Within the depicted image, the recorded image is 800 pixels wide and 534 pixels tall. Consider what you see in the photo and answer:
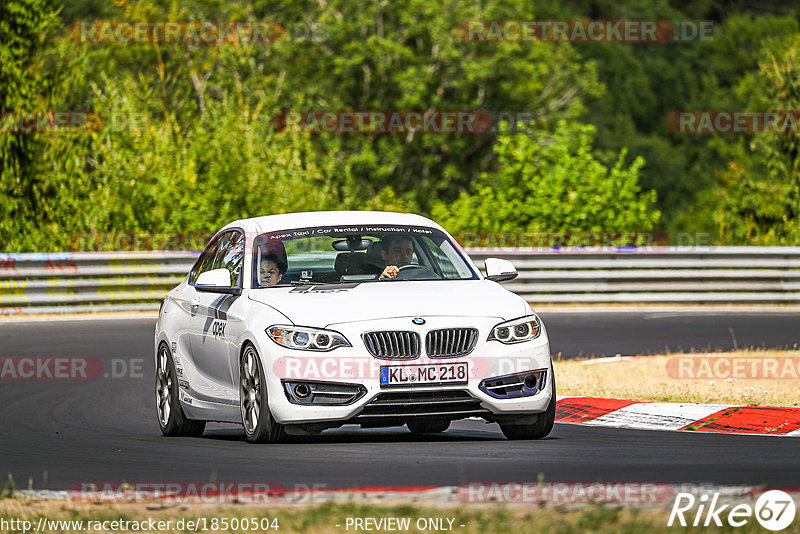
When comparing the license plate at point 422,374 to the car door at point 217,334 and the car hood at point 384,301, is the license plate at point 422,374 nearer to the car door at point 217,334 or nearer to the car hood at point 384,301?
the car hood at point 384,301

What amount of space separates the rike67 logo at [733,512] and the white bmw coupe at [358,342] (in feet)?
8.68

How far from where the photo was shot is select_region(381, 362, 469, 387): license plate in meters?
9.16

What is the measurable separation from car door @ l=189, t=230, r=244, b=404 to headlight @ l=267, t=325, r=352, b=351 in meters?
0.52

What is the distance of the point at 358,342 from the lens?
914cm

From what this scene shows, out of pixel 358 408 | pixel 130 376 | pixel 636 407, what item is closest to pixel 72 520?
pixel 358 408

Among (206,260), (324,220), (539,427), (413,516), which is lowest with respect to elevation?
(539,427)

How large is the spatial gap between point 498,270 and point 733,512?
422 cm

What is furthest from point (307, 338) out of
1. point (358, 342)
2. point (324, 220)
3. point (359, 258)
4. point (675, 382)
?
point (675, 382)

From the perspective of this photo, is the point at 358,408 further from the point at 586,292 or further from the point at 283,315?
the point at 586,292

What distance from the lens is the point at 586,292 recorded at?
79.6ft

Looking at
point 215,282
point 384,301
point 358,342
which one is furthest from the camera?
point 215,282

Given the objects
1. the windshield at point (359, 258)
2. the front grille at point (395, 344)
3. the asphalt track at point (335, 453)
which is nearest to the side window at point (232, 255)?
the windshield at point (359, 258)

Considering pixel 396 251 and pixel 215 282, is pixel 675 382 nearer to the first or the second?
pixel 396 251

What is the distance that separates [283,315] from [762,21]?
6809cm
